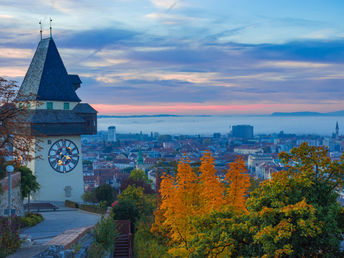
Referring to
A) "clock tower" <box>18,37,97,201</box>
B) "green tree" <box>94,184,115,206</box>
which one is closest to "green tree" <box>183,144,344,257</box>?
"clock tower" <box>18,37,97,201</box>

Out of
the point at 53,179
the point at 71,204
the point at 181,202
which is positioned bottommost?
the point at 71,204

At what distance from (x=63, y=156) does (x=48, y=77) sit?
568 cm

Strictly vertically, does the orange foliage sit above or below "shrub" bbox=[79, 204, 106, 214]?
above

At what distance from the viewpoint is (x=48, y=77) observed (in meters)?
32.6

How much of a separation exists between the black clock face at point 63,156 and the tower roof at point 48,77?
10.4 ft

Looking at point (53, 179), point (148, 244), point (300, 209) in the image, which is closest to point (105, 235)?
point (148, 244)

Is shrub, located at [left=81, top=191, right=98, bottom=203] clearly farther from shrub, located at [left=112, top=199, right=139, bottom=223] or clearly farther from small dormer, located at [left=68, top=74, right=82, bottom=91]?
shrub, located at [left=112, top=199, right=139, bottom=223]

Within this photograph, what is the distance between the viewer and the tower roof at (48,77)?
32156mm

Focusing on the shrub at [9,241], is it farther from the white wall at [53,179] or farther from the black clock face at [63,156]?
the black clock face at [63,156]

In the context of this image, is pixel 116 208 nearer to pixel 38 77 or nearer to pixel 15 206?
pixel 15 206

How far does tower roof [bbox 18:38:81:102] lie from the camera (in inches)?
1266

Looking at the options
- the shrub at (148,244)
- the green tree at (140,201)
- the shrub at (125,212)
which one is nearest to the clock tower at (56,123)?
the green tree at (140,201)

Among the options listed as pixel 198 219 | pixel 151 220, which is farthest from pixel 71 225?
pixel 198 219

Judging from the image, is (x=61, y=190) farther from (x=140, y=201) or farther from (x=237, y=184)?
(x=237, y=184)
